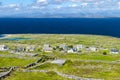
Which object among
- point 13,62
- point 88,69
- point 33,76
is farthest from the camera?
point 13,62

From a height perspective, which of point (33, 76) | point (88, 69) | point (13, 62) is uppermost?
point (33, 76)

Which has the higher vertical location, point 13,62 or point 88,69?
point 88,69

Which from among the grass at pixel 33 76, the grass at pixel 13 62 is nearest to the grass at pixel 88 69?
the grass at pixel 33 76

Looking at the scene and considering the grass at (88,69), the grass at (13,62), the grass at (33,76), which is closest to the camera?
the grass at (33,76)

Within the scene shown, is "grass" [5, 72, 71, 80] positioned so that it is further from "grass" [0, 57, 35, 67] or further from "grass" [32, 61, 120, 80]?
"grass" [0, 57, 35, 67]

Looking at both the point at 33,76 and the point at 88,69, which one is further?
the point at 88,69

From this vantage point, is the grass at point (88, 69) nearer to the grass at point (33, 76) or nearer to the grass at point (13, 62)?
the grass at point (33, 76)

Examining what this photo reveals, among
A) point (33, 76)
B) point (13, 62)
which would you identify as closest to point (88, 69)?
point (33, 76)

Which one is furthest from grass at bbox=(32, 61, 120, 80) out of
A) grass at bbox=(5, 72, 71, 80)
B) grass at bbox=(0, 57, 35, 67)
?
grass at bbox=(0, 57, 35, 67)

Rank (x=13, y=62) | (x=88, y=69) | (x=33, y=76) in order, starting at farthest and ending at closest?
1. (x=13, y=62)
2. (x=88, y=69)
3. (x=33, y=76)

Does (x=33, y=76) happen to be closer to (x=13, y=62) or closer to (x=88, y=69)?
(x=88, y=69)

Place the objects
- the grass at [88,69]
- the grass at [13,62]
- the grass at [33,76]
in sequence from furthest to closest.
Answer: the grass at [13,62]
the grass at [88,69]
the grass at [33,76]
